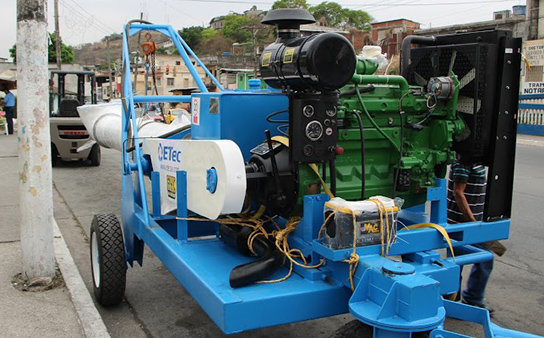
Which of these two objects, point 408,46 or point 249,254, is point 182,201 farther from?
point 408,46

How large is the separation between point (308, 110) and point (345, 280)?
924 millimetres

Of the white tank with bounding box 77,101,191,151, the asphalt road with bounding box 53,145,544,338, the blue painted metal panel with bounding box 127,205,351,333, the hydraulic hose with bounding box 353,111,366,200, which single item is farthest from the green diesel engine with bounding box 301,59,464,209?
the white tank with bounding box 77,101,191,151

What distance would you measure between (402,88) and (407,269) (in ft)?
4.70

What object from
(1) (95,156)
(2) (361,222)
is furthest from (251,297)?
(1) (95,156)

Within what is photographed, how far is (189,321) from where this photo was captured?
462cm

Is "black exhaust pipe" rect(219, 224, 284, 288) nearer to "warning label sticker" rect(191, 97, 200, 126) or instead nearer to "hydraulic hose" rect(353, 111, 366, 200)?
"hydraulic hose" rect(353, 111, 366, 200)

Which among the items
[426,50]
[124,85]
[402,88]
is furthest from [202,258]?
[124,85]

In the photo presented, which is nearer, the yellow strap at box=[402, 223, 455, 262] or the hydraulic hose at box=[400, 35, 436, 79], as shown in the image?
the yellow strap at box=[402, 223, 455, 262]

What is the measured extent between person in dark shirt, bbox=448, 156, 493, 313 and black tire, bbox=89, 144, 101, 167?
10560mm

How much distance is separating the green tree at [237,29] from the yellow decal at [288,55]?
91.4m

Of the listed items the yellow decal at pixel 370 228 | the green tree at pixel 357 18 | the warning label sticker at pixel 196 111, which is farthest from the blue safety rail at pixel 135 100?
the green tree at pixel 357 18

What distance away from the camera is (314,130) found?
3102 mm

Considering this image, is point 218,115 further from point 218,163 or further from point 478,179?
point 478,179

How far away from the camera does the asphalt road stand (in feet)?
14.7
